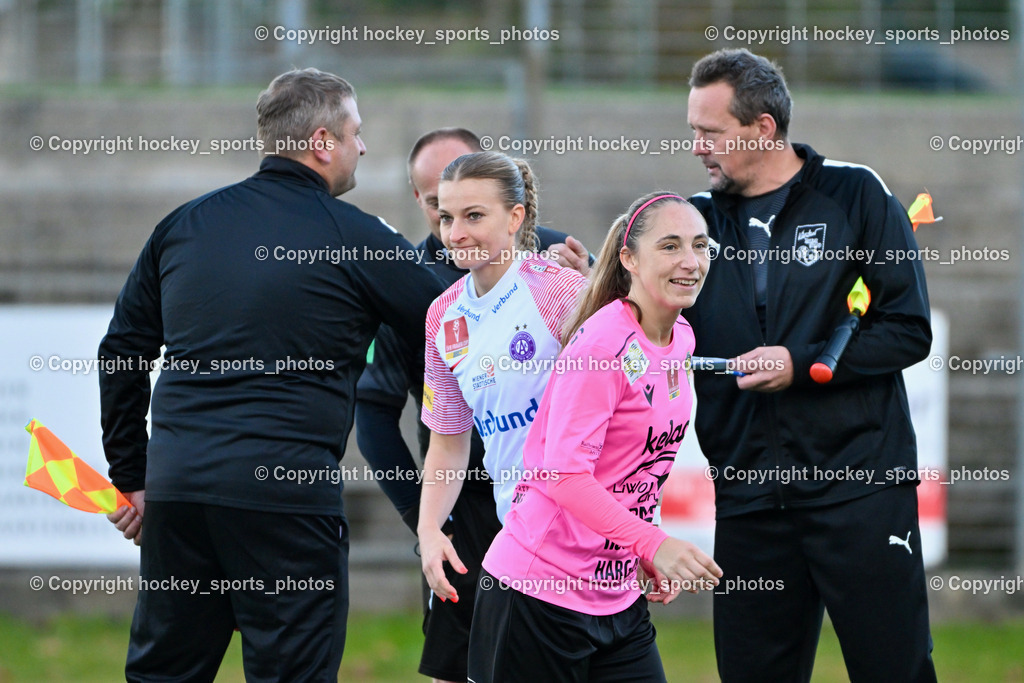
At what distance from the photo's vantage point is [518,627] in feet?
9.05

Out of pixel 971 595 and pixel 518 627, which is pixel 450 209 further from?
pixel 971 595

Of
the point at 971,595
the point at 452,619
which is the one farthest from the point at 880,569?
the point at 971,595

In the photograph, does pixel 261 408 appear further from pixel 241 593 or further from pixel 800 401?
pixel 800 401

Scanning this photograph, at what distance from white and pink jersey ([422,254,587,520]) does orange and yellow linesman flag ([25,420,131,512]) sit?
115 cm

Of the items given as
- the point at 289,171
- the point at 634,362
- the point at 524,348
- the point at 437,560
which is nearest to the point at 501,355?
the point at 524,348

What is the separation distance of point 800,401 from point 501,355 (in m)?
0.99

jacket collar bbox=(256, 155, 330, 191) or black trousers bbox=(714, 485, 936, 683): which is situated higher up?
jacket collar bbox=(256, 155, 330, 191)

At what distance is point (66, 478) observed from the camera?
358 centimetres

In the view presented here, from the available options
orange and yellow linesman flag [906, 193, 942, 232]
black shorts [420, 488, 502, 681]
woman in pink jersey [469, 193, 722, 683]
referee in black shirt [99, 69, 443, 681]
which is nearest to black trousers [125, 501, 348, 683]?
referee in black shirt [99, 69, 443, 681]

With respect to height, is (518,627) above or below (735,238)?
below

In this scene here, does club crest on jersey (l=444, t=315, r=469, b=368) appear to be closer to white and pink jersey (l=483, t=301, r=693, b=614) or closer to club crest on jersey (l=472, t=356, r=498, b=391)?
club crest on jersey (l=472, t=356, r=498, b=391)

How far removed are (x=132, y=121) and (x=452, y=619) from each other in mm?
5715

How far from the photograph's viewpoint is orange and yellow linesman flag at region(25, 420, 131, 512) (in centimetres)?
353

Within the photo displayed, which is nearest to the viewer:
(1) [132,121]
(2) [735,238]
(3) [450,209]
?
(3) [450,209]
